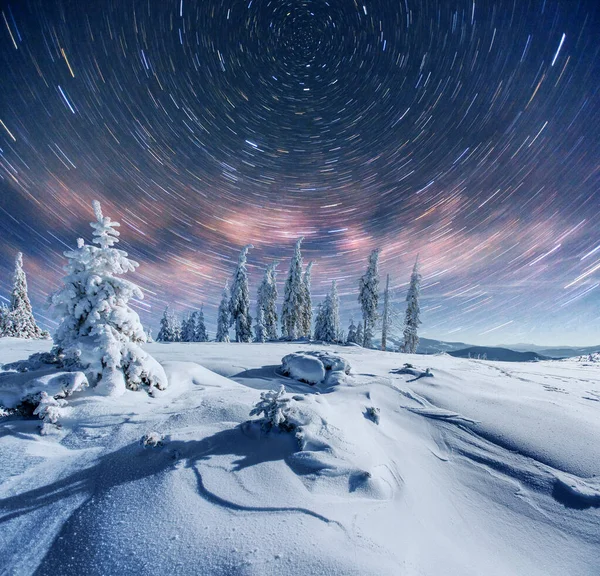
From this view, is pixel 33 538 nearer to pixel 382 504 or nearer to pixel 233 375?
pixel 382 504

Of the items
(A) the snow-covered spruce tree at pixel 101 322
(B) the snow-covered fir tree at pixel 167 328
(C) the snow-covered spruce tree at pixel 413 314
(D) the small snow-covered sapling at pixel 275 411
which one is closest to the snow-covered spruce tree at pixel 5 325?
(B) the snow-covered fir tree at pixel 167 328

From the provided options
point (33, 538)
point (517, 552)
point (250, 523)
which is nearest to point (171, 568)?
point (250, 523)

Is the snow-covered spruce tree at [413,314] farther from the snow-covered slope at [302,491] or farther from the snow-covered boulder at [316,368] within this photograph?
the snow-covered slope at [302,491]

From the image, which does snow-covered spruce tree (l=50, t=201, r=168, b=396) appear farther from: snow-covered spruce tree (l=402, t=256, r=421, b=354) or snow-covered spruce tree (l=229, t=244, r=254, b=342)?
snow-covered spruce tree (l=402, t=256, r=421, b=354)

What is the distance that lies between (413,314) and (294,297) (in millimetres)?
14950

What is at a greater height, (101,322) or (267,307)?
(267,307)

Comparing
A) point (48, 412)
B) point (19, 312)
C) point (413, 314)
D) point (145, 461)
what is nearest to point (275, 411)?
point (145, 461)

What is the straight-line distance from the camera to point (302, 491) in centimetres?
317

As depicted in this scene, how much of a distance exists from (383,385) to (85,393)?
21.6ft

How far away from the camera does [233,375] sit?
8508 mm

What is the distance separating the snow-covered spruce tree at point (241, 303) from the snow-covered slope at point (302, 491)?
94.8ft

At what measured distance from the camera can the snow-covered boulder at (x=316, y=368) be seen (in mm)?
7779

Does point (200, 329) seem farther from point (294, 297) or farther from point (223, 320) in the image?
point (294, 297)

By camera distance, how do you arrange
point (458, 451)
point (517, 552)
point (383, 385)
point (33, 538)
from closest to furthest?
point (33, 538) < point (517, 552) < point (458, 451) < point (383, 385)
